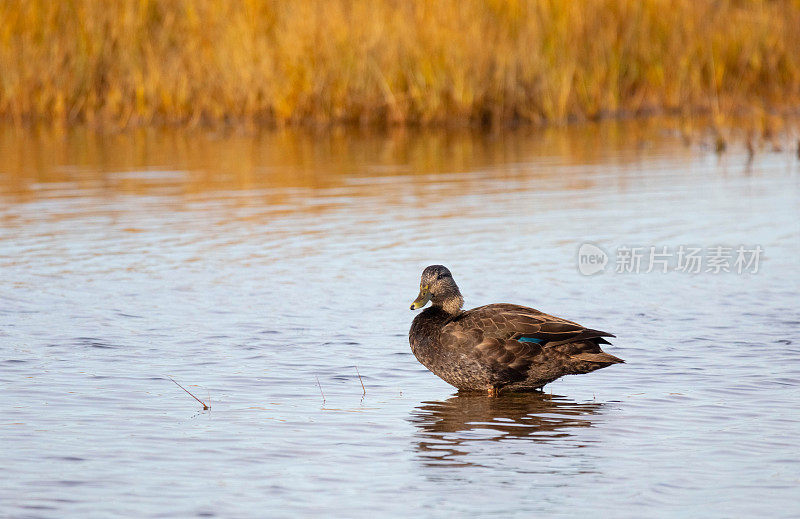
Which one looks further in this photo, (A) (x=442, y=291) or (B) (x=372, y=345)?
(B) (x=372, y=345)

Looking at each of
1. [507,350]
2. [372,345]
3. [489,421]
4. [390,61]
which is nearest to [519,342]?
[507,350]

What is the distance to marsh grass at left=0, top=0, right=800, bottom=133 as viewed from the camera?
19.9 metres

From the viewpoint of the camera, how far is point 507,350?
22.2ft

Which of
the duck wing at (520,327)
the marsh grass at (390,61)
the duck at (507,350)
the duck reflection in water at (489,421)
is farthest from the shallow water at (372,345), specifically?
the marsh grass at (390,61)

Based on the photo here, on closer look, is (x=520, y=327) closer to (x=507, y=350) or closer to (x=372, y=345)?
(x=507, y=350)

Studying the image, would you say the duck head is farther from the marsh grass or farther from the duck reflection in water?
the marsh grass

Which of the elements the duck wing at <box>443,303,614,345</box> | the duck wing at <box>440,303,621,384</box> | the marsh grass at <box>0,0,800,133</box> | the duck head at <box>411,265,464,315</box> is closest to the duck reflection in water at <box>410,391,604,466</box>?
the duck wing at <box>440,303,621,384</box>

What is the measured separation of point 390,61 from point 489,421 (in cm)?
1397

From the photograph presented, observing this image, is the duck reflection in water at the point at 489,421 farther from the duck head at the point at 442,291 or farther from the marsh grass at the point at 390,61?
the marsh grass at the point at 390,61

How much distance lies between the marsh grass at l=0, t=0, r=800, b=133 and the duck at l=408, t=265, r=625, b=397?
1297 cm

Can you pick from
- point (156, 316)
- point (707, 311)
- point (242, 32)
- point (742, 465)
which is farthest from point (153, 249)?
point (242, 32)

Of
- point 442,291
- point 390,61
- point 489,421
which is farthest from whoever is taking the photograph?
point 390,61

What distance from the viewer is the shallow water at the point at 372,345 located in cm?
523

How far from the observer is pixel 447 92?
20.5 meters
